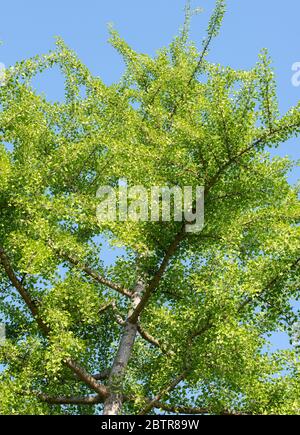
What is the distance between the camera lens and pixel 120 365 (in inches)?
524

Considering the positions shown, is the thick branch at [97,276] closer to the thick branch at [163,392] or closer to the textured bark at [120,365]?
the textured bark at [120,365]

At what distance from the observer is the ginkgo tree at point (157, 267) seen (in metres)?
11.6

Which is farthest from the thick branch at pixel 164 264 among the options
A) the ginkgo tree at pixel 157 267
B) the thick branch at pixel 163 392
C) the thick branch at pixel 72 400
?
the thick branch at pixel 72 400

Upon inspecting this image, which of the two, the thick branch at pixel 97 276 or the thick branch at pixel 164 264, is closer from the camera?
the thick branch at pixel 164 264

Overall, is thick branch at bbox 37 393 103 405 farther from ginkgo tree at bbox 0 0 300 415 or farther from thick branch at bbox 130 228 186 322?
thick branch at bbox 130 228 186 322

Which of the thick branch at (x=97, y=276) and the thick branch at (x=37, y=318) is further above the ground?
the thick branch at (x=97, y=276)

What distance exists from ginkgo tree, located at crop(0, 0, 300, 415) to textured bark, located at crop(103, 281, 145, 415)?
27 mm

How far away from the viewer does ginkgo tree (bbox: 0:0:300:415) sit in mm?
11625

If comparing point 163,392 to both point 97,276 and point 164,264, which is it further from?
point 97,276

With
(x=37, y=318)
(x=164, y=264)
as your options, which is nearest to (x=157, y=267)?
(x=164, y=264)

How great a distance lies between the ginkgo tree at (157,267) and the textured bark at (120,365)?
27 millimetres

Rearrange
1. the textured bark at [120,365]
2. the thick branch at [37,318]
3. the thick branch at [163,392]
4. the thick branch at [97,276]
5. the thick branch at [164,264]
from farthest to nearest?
the thick branch at [97,276] < the thick branch at [37,318] < the textured bark at [120,365] < the thick branch at [164,264] < the thick branch at [163,392]
